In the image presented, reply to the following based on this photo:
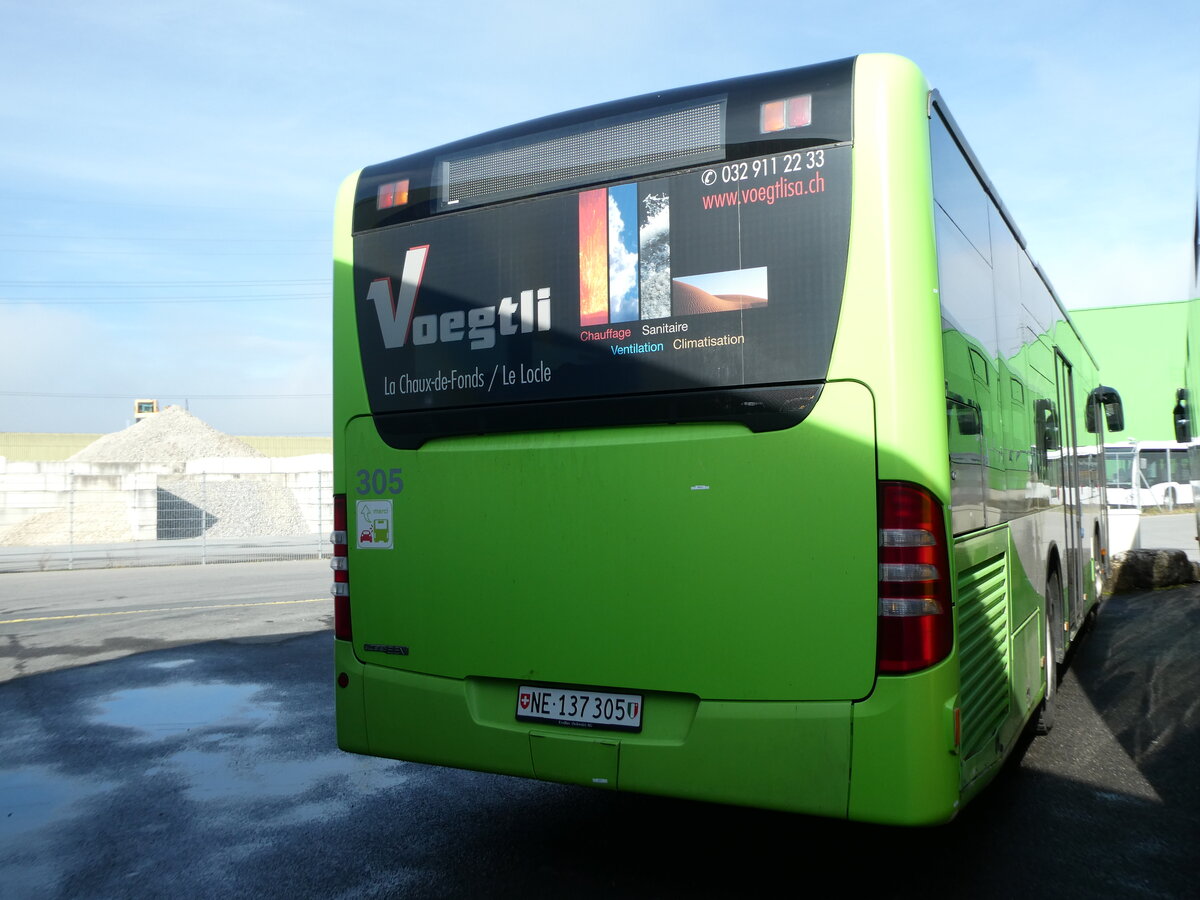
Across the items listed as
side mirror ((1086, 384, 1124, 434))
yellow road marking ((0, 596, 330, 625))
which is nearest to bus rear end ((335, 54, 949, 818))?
side mirror ((1086, 384, 1124, 434))

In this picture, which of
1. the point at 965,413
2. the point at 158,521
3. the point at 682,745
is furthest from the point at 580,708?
the point at 158,521

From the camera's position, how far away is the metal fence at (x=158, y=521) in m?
23.1

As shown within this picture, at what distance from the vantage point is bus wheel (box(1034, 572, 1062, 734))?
6277 millimetres

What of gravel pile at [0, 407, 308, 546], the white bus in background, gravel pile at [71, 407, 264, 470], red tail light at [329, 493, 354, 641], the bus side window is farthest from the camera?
gravel pile at [71, 407, 264, 470]

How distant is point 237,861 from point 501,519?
1867 mm

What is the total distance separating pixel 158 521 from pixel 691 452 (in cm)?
2345

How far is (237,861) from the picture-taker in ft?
14.6

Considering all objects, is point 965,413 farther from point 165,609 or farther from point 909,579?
point 165,609

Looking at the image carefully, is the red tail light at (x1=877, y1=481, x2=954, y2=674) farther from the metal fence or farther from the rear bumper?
the metal fence

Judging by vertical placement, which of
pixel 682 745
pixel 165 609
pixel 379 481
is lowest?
pixel 165 609

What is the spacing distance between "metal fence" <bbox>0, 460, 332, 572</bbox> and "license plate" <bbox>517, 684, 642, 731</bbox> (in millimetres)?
20773

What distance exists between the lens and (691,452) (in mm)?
3830

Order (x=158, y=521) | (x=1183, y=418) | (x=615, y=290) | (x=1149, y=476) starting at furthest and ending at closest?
1. (x=1149, y=476)
2. (x=158, y=521)
3. (x=1183, y=418)
4. (x=615, y=290)

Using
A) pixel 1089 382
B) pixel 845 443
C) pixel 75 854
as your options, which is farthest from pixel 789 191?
pixel 1089 382
